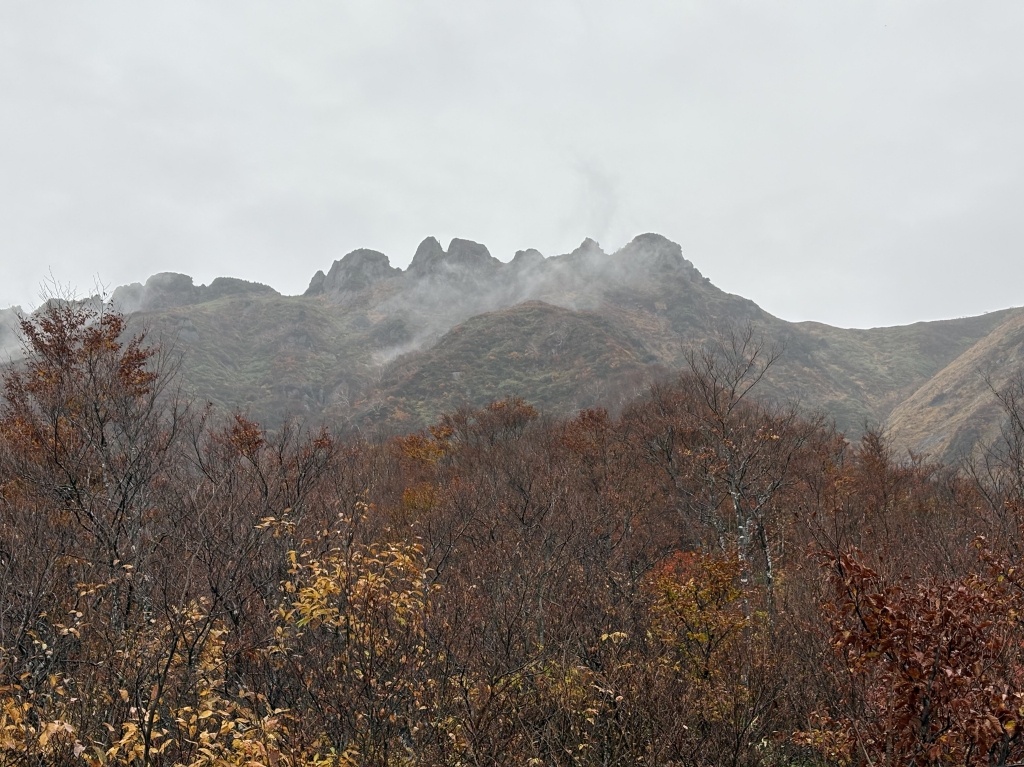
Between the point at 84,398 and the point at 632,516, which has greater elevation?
the point at 84,398

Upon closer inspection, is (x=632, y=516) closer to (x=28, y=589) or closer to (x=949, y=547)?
(x=949, y=547)

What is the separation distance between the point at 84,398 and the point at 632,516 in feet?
62.1

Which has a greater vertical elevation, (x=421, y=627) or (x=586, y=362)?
(x=586, y=362)

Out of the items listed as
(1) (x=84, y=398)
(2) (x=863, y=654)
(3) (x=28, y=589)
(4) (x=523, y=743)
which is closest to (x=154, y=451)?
(1) (x=84, y=398)

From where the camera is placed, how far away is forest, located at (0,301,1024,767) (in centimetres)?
487

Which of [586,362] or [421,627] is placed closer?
[421,627]

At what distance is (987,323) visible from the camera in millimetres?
173500

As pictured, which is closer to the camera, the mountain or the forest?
the forest

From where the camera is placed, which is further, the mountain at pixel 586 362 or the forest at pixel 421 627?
the mountain at pixel 586 362

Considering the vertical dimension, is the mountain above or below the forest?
above

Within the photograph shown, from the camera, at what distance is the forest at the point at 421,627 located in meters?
4.87

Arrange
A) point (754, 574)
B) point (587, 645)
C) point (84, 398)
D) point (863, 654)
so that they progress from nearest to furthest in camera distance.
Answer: point (863, 654)
point (587, 645)
point (84, 398)
point (754, 574)

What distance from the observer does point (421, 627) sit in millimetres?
7535

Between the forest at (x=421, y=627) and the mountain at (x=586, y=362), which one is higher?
the mountain at (x=586, y=362)
